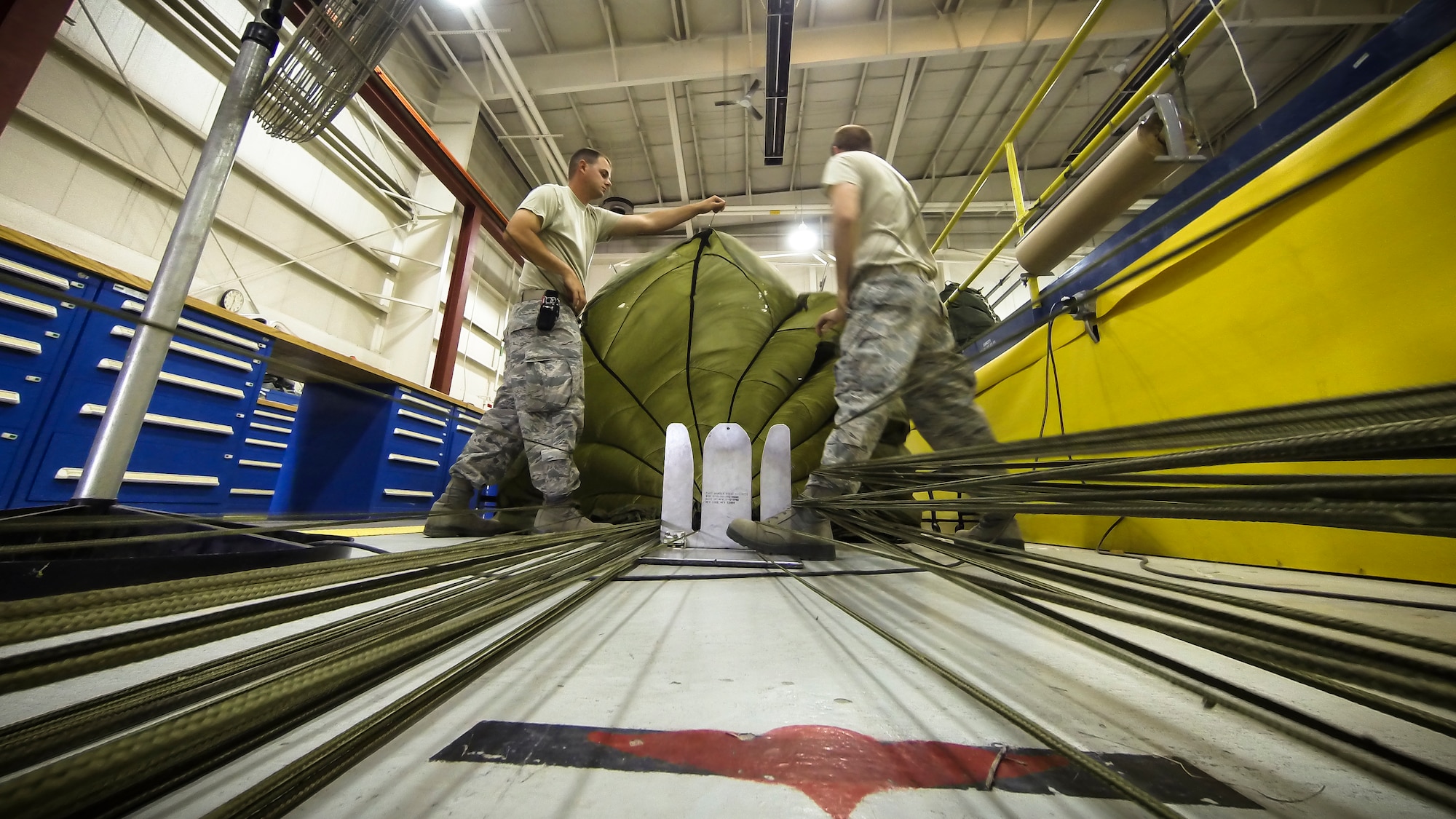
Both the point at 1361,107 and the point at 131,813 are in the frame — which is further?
the point at 1361,107

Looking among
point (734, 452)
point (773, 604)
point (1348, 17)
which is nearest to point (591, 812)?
point (773, 604)

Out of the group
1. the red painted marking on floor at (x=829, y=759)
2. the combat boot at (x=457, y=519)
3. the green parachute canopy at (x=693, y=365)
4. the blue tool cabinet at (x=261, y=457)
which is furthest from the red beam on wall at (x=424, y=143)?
the red painted marking on floor at (x=829, y=759)

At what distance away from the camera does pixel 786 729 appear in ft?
1.12

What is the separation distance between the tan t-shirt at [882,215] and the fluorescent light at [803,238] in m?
3.70

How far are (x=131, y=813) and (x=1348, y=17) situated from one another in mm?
6607

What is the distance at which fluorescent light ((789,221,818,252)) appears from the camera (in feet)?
16.1

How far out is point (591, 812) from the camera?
0.26 metres

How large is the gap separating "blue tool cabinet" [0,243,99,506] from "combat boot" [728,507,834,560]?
1.84m

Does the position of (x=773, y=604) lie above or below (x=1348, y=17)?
below

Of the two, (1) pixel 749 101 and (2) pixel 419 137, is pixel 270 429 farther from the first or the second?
(1) pixel 749 101

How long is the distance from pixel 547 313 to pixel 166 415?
1366 millimetres

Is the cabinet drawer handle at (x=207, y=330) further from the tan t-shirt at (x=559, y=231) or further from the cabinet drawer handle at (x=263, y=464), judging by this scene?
the tan t-shirt at (x=559, y=231)

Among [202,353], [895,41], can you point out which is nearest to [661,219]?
[202,353]

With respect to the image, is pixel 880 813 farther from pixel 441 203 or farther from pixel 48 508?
pixel 441 203
